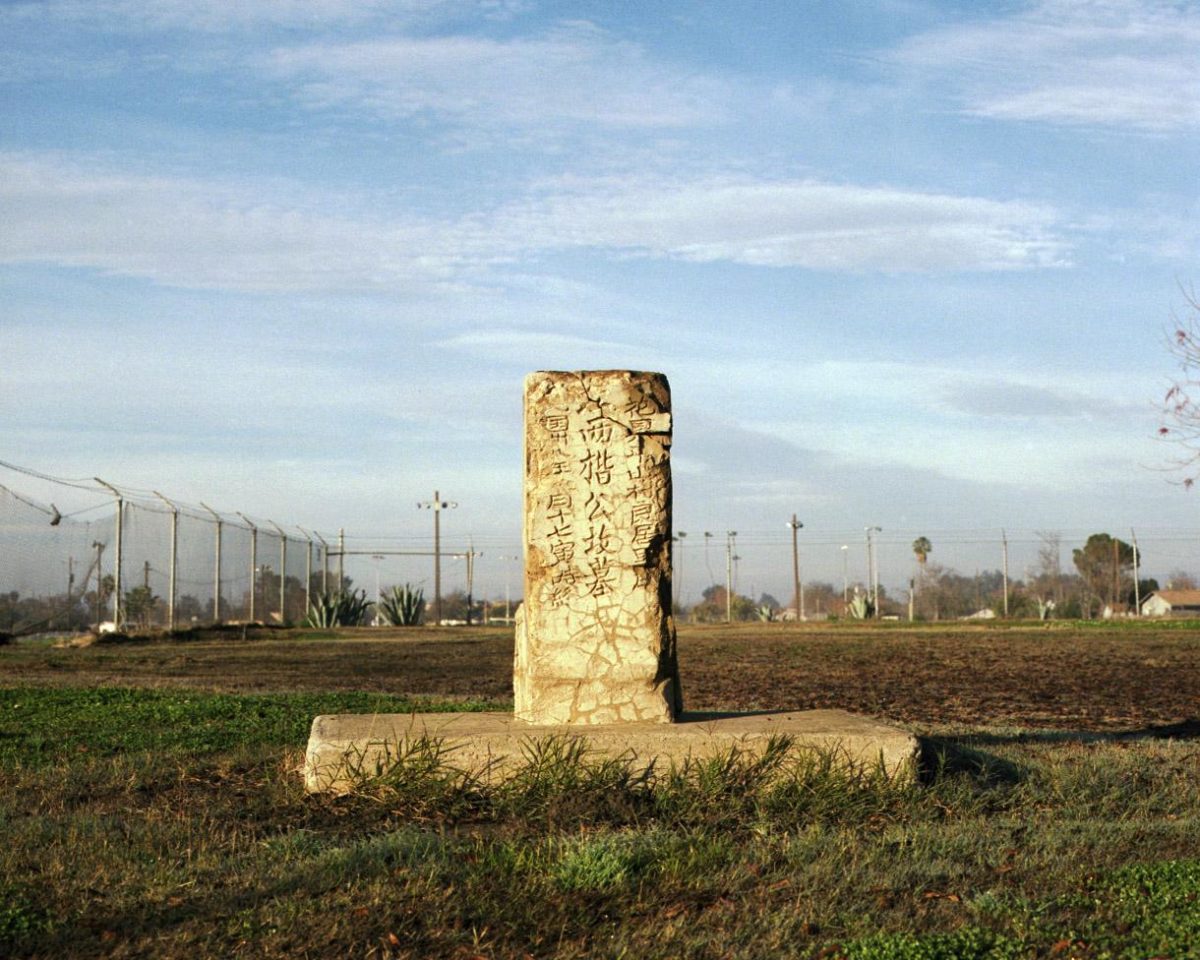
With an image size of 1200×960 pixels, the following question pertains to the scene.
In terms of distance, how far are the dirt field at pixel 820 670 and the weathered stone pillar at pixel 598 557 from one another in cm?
397

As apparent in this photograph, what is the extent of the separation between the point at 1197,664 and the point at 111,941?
16882 mm

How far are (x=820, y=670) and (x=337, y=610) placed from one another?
2178cm

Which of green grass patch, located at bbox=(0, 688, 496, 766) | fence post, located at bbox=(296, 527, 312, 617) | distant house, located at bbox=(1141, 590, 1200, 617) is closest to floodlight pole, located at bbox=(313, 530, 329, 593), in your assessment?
fence post, located at bbox=(296, 527, 312, 617)

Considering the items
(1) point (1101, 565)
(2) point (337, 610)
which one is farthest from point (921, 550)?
(2) point (337, 610)

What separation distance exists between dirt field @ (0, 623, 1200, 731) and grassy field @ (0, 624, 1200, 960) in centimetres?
148

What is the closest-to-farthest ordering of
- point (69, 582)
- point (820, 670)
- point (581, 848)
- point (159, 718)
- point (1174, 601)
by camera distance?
point (581, 848) < point (159, 718) < point (820, 670) < point (69, 582) < point (1174, 601)

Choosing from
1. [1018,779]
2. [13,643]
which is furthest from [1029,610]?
[1018,779]

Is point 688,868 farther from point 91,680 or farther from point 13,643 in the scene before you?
point 13,643

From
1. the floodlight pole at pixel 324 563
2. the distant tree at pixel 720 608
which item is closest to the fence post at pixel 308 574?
the floodlight pole at pixel 324 563

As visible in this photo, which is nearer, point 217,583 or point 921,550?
point 217,583

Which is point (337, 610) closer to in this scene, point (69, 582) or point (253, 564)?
point (253, 564)

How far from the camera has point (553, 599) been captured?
764cm

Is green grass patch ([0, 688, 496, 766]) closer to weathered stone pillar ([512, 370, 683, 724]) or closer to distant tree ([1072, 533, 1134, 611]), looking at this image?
weathered stone pillar ([512, 370, 683, 724])

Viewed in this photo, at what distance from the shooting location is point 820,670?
1769 centimetres
